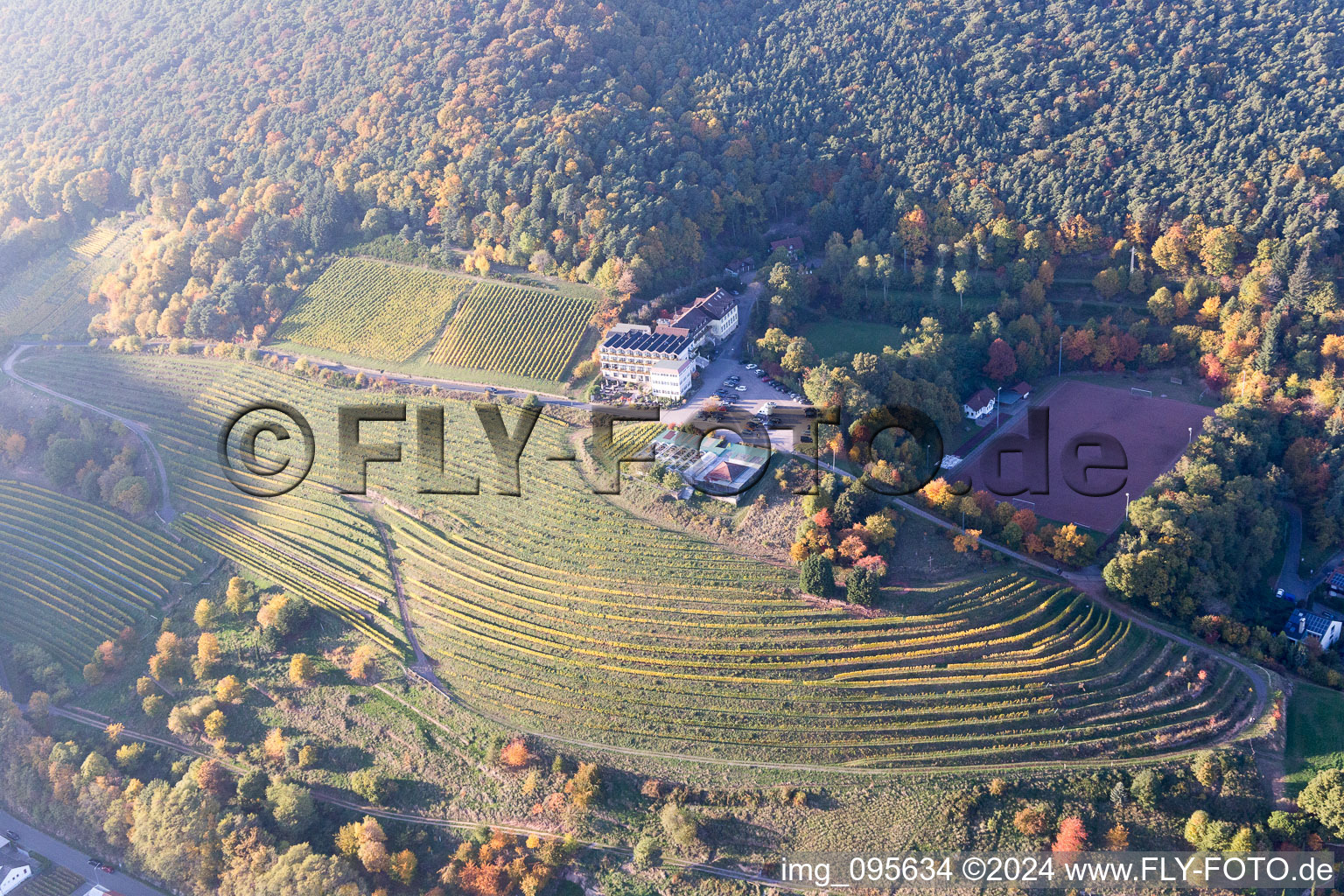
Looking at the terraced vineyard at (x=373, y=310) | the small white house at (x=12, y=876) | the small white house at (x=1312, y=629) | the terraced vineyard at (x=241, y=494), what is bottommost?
the small white house at (x=12, y=876)

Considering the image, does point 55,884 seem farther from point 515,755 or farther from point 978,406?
point 978,406

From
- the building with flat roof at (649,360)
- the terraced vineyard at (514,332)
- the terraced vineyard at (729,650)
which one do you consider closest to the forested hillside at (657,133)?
the terraced vineyard at (514,332)

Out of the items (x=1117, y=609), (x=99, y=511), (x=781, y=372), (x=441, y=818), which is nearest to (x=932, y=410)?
(x=781, y=372)

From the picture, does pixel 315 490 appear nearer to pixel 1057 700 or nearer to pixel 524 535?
pixel 524 535

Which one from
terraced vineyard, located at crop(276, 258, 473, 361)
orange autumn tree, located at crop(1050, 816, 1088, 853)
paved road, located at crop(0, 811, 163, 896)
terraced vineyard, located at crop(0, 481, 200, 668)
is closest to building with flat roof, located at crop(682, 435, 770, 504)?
orange autumn tree, located at crop(1050, 816, 1088, 853)

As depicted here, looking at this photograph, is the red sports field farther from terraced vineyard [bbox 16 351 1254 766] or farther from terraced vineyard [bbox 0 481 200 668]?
terraced vineyard [bbox 0 481 200 668]

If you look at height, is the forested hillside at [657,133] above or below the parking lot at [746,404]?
above

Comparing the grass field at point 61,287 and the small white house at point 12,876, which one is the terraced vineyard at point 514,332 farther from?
the small white house at point 12,876
